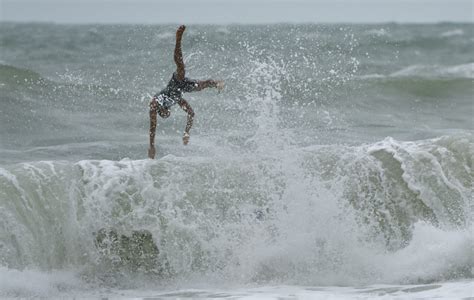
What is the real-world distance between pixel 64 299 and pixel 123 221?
1322 millimetres

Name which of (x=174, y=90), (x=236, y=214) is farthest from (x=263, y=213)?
(x=174, y=90)

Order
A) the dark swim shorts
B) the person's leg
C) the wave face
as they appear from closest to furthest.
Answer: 1. the wave face
2. the person's leg
3. the dark swim shorts

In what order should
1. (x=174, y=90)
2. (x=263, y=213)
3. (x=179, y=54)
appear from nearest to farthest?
(x=263, y=213) < (x=179, y=54) < (x=174, y=90)

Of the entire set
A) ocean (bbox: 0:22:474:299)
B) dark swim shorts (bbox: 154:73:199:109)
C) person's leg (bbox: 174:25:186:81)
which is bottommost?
ocean (bbox: 0:22:474:299)

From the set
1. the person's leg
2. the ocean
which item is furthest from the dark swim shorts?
the ocean

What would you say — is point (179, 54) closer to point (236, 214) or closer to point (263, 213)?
point (236, 214)

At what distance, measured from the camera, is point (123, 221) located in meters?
8.70

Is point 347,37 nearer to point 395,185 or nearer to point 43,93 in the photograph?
point 43,93

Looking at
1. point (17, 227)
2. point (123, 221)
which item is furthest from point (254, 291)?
point (17, 227)

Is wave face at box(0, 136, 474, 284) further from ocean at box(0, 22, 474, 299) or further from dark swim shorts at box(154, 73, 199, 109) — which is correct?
dark swim shorts at box(154, 73, 199, 109)

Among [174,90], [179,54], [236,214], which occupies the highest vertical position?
[179,54]

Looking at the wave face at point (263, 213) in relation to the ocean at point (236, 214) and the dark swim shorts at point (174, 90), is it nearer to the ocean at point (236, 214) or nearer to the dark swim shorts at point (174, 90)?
the ocean at point (236, 214)

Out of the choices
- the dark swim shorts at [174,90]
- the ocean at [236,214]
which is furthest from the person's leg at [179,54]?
the ocean at [236,214]

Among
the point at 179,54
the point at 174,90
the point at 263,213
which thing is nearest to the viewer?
the point at 263,213
